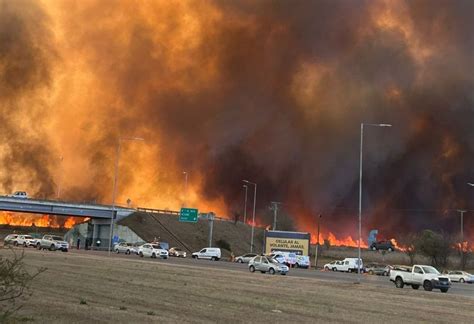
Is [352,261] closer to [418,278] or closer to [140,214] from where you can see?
[418,278]

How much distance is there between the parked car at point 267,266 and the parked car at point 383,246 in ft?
292

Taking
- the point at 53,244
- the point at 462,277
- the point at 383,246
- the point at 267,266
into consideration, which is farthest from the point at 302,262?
the point at 383,246

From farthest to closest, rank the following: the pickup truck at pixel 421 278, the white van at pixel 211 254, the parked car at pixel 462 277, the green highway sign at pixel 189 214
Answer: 1. the green highway sign at pixel 189 214
2. the white van at pixel 211 254
3. the parked car at pixel 462 277
4. the pickup truck at pixel 421 278

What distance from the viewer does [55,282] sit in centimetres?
2133

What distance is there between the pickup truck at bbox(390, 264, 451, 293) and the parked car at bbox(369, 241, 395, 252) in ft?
304

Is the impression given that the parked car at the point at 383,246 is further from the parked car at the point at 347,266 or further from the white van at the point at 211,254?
the white van at the point at 211,254

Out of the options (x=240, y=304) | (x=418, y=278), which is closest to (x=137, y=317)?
(x=240, y=304)

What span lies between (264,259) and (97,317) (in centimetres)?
3380

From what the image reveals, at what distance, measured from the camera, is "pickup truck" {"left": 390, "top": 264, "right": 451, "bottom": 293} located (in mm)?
36125

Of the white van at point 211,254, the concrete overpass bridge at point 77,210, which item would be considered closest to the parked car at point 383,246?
the concrete overpass bridge at point 77,210

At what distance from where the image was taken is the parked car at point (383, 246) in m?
128

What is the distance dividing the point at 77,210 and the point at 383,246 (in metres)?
72.0

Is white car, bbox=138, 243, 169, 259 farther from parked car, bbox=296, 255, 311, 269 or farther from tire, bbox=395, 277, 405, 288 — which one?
tire, bbox=395, 277, 405, 288

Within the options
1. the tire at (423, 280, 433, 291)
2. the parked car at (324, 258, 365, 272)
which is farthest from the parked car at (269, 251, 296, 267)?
the tire at (423, 280, 433, 291)
